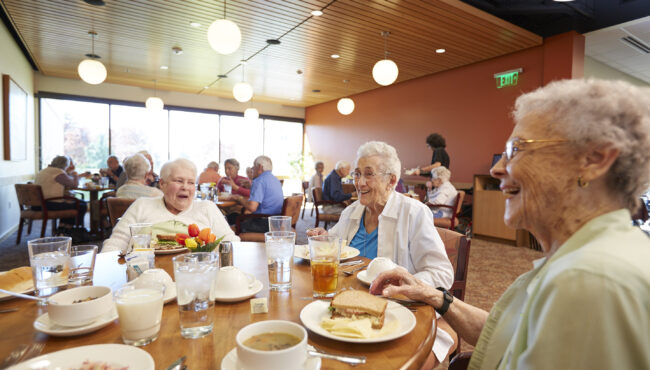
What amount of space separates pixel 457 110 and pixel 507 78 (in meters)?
1.12

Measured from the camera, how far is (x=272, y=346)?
2.25 feet

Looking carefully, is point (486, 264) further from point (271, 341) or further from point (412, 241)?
point (271, 341)

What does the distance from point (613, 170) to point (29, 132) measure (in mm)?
9979

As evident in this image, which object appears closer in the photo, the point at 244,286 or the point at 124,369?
the point at 124,369

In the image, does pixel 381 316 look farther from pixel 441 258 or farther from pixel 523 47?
→ pixel 523 47

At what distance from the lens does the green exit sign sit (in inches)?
236

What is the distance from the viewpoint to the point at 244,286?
107 centimetres

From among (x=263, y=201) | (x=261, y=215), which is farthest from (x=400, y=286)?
(x=263, y=201)

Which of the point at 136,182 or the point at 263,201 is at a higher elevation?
the point at 136,182

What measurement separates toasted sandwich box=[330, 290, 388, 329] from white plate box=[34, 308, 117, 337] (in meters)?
0.58

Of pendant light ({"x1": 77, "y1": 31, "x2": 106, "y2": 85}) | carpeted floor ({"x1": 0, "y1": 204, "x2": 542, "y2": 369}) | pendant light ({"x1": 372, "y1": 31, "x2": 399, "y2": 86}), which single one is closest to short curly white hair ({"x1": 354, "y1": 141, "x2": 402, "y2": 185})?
carpeted floor ({"x1": 0, "y1": 204, "x2": 542, "y2": 369})

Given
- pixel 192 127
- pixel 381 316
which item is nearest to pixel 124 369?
pixel 381 316

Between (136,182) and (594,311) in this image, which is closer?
(594,311)

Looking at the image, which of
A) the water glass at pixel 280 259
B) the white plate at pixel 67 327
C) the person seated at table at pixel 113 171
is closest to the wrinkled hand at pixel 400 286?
the water glass at pixel 280 259
